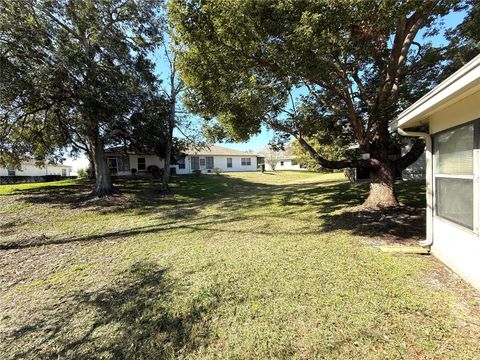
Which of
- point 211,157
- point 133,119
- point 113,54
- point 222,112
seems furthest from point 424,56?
point 211,157

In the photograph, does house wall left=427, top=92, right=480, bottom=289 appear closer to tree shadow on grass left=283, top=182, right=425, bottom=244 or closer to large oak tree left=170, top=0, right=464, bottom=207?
tree shadow on grass left=283, top=182, right=425, bottom=244

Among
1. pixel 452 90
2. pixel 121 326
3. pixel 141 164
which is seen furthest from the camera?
pixel 141 164

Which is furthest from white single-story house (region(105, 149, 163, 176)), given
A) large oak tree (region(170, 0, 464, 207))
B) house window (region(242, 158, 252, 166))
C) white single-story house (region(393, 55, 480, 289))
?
white single-story house (region(393, 55, 480, 289))

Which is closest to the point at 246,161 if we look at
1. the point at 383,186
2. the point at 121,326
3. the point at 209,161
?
the point at 209,161

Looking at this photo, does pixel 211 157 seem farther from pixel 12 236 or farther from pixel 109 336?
pixel 109 336

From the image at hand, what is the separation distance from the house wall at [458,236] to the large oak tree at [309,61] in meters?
2.32

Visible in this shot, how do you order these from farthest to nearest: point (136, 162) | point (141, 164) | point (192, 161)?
1. point (192, 161)
2. point (141, 164)
3. point (136, 162)

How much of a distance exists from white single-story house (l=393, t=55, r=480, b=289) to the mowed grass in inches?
19.4

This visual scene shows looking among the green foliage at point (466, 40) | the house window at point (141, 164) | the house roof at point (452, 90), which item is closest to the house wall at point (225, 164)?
the house window at point (141, 164)

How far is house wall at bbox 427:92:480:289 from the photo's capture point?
341cm

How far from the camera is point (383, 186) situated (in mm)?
8266

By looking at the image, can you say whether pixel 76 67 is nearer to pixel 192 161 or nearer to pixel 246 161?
pixel 192 161

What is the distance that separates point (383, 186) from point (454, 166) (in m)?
4.48

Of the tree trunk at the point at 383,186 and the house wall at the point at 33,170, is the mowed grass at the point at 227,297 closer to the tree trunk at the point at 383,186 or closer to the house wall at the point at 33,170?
the tree trunk at the point at 383,186
